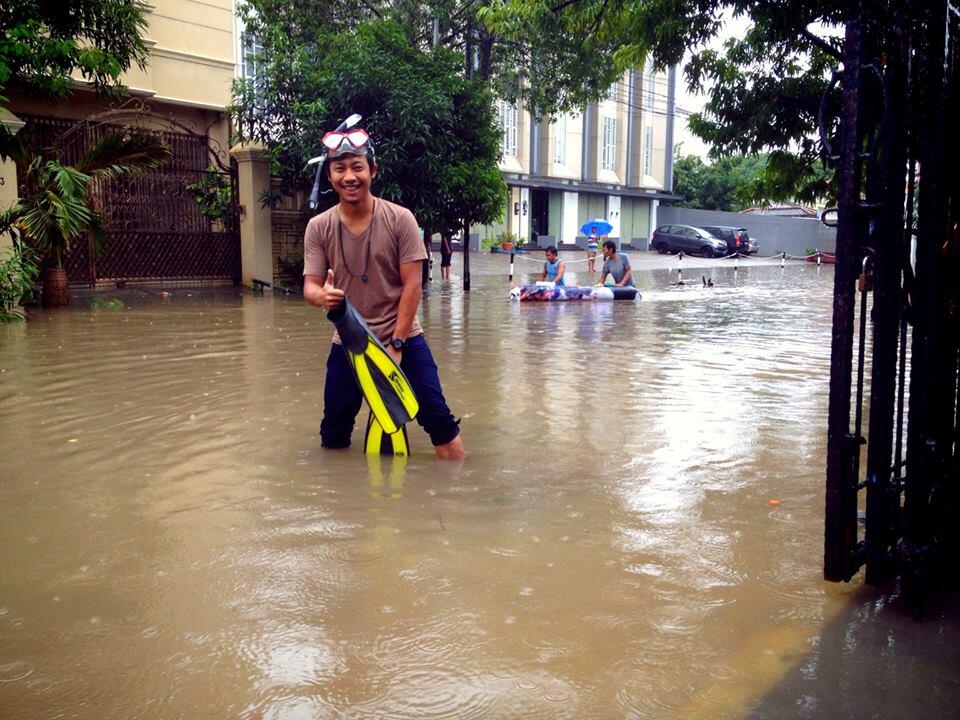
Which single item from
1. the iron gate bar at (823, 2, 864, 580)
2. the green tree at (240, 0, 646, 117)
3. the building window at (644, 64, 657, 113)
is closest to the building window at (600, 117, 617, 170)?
the building window at (644, 64, 657, 113)

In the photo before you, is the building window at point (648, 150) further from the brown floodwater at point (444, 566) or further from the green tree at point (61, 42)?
the brown floodwater at point (444, 566)

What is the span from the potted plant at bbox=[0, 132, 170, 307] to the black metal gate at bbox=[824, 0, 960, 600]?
10.7 metres

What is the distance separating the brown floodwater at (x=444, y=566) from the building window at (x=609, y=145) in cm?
4485

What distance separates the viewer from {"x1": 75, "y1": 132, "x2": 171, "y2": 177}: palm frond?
42.2 ft

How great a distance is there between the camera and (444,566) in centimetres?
405

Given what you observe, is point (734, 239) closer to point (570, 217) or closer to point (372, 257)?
point (570, 217)

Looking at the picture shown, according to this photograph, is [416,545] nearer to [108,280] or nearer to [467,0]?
[108,280]

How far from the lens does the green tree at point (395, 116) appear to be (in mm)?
17703

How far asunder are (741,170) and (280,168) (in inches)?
1994

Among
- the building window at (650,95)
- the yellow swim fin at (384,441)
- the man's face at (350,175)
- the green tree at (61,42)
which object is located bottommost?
the yellow swim fin at (384,441)

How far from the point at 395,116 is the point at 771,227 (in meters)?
41.6

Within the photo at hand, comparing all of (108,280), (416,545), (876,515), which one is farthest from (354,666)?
(108,280)

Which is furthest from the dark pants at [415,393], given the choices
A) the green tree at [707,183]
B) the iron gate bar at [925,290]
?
the green tree at [707,183]

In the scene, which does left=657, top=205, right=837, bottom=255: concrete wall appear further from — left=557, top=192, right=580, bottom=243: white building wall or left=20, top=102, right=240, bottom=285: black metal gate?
left=20, top=102, right=240, bottom=285: black metal gate
